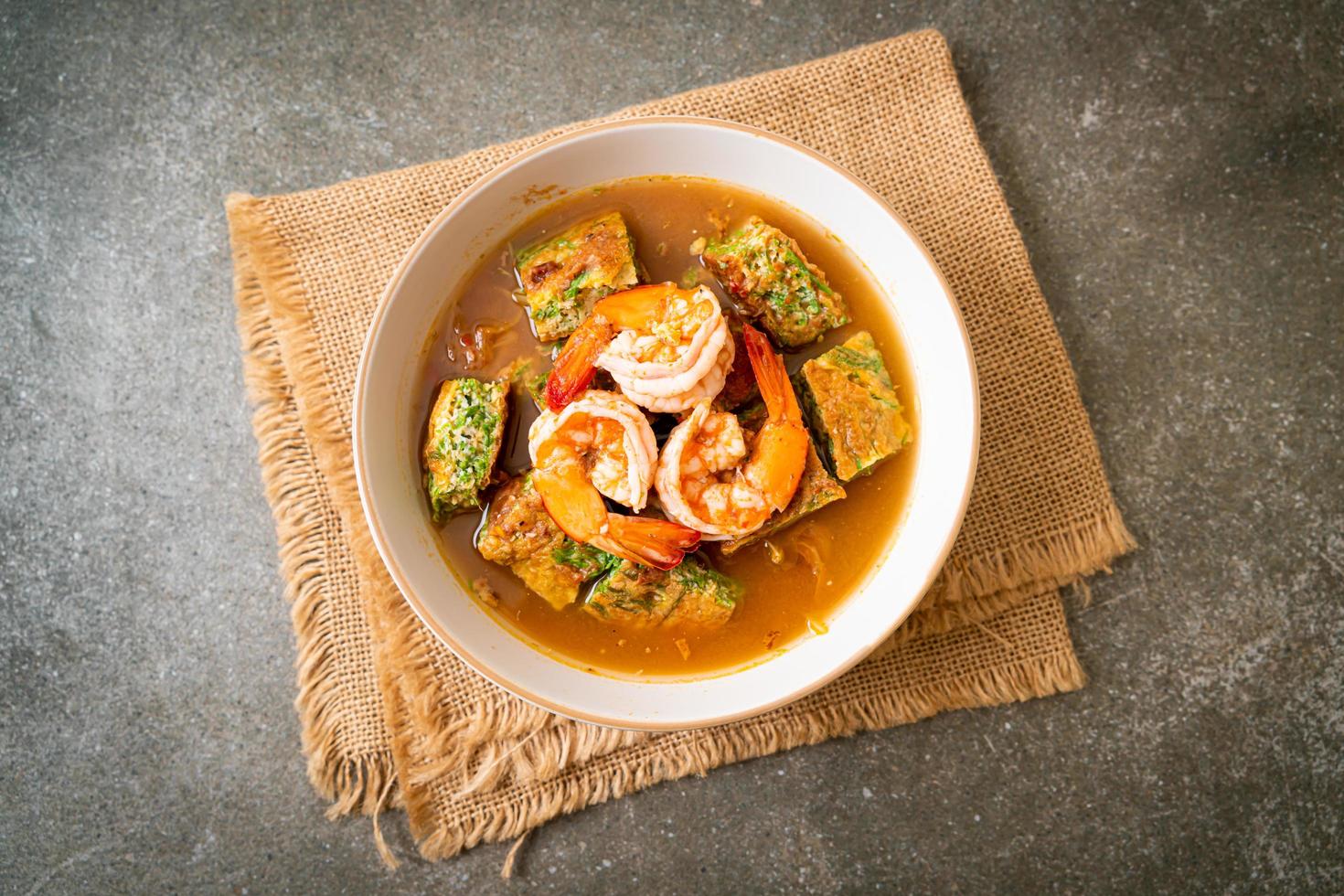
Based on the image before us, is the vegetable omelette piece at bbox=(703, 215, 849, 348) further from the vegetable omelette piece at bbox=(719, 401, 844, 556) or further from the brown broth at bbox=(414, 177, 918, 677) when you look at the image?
the vegetable omelette piece at bbox=(719, 401, 844, 556)

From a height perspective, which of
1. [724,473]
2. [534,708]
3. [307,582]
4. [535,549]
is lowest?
[534,708]

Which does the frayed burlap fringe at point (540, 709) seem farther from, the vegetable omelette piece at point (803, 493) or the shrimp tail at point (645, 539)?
the shrimp tail at point (645, 539)

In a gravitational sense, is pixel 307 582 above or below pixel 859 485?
below

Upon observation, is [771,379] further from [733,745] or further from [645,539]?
[733,745]

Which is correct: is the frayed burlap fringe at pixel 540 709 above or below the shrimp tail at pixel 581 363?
below

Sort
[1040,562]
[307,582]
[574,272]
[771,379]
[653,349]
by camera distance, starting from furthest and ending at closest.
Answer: [307,582], [1040,562], [574,272], [771,379], [653,349]

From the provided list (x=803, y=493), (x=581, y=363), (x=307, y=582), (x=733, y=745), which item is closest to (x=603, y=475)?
(x=581, y=363)

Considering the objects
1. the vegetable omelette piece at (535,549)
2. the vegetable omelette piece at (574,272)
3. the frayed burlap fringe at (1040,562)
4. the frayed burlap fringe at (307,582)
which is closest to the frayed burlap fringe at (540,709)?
the frayed burlap fringe at (1040,562)
